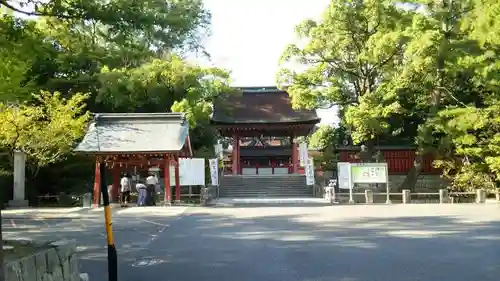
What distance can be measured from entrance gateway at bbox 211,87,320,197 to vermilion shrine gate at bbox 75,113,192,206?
799 centimetres

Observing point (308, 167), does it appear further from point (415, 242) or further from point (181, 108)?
point (415, 242)

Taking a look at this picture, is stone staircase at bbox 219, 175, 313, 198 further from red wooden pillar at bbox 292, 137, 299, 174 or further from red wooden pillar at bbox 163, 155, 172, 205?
red wooden pillar at bbox 163, 155, 172, 205

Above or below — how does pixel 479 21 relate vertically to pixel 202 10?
below

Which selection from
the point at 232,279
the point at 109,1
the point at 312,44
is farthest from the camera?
the point at 312,44

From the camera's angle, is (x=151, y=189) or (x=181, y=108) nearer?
(x=151, y=189)

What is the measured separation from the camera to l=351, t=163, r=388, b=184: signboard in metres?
23.8

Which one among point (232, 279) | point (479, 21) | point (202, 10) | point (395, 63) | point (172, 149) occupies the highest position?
point (202, 10)

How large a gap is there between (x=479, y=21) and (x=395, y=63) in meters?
14.7

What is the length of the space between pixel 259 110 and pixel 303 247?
25.7m

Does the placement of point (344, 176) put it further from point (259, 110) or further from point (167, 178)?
point (259, 110)

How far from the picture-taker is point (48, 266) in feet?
18.5

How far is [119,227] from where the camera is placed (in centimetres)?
1337

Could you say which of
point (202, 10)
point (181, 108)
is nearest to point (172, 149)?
point (181, 108)

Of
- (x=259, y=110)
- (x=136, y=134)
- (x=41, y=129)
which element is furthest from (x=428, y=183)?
(x=41, y=129)
